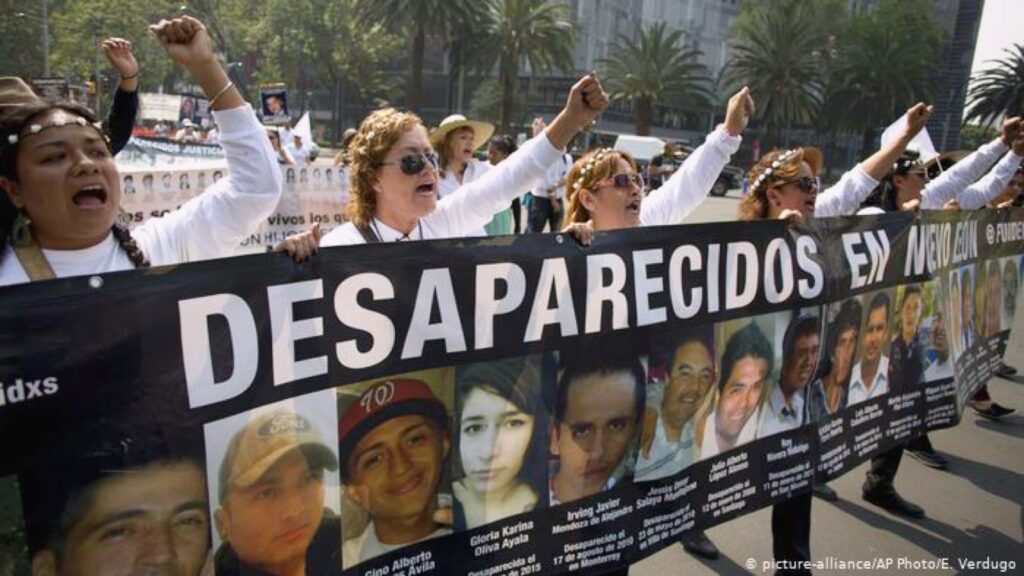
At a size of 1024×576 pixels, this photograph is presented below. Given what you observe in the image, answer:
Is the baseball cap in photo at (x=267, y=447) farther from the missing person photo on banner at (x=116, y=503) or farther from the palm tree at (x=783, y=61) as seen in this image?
the palm tree at (x=783, y=61)

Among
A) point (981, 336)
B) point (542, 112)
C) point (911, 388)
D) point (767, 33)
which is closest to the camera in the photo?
point (911, 388)

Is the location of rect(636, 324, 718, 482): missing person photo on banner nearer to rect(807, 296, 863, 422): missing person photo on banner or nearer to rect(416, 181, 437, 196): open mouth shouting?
rect(807, 296, 863, 422): missing person photo on banner

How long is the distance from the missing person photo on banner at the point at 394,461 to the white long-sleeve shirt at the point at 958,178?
4414 millimetres

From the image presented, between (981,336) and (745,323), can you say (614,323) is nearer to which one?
(745,323)

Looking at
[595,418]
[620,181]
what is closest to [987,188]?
[620,181]

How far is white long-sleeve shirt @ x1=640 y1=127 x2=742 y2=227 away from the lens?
11.7 feet

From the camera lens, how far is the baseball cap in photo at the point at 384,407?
201 centimetres

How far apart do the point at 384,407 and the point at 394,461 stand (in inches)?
6.5

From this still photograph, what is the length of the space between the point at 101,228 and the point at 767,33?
6009 centimetres

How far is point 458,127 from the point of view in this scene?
5840 mm

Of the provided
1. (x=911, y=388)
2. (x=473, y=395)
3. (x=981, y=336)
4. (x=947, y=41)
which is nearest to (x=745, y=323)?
(x=473, y=395)

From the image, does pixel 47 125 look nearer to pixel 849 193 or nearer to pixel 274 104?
pixel 849 193

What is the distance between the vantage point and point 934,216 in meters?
4.02

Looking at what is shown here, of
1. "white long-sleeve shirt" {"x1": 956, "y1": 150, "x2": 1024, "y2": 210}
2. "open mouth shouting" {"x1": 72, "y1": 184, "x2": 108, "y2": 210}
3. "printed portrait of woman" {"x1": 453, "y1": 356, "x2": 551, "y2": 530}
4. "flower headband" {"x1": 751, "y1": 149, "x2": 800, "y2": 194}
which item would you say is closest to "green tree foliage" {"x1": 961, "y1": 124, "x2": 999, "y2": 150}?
"white long-sleeve shirt" {"x1": 956, "y1": 150, "x2": 1024, "y2": 210}
